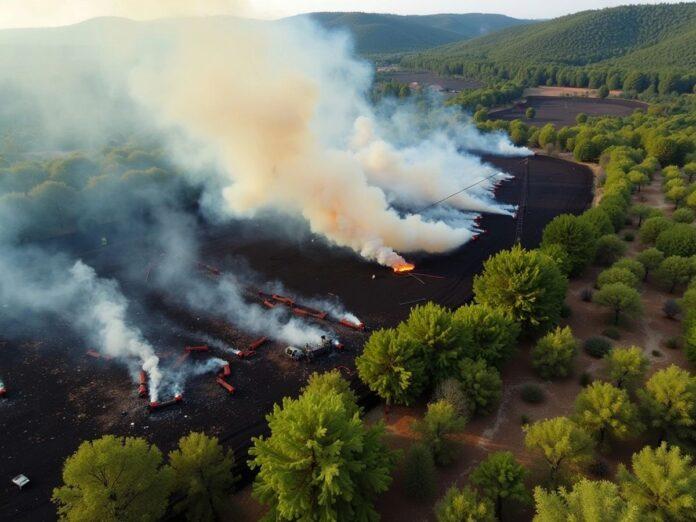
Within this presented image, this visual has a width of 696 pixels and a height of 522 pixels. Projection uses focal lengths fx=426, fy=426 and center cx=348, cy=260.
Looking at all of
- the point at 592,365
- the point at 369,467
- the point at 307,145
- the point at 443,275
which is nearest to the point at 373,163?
the point at 307,145

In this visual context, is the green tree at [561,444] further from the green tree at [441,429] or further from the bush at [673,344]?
the bush at [673,344]

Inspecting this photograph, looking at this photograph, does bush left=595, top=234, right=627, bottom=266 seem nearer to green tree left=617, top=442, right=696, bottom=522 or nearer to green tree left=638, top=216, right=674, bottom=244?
green tree left=638, top=216, right=674, bottom=244

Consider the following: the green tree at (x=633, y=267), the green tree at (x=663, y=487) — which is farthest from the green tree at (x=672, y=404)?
the green tree at (x=633, y=267)

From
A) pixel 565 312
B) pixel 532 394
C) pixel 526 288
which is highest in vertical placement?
pixel 526 288

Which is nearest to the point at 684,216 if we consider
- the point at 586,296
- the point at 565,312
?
the point at 586,296

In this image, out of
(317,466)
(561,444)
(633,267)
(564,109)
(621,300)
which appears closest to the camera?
(317,466)

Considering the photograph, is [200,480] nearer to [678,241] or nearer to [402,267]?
[402,267]

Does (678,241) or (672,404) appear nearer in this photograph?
(672,404)
